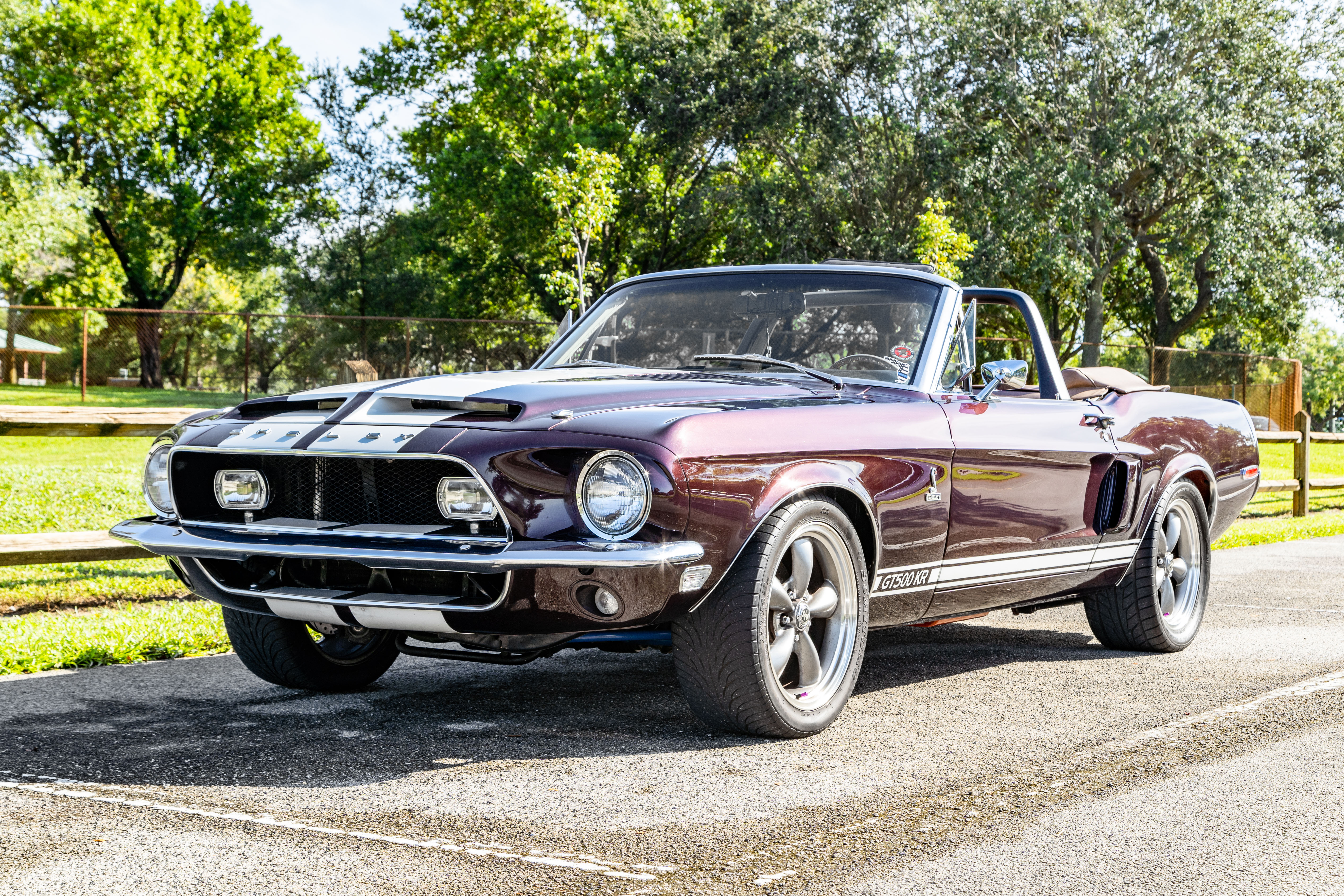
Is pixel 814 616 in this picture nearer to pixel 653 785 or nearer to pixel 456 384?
pixel 653 785

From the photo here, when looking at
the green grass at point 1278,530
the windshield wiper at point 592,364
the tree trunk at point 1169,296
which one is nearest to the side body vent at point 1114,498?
the windshield wiper at point 592,364

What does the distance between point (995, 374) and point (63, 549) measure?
16.1 feet

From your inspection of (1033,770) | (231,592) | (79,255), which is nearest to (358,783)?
(231,592)

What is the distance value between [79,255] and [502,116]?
15.8 m

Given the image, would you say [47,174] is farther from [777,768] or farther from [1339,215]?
[777,768]

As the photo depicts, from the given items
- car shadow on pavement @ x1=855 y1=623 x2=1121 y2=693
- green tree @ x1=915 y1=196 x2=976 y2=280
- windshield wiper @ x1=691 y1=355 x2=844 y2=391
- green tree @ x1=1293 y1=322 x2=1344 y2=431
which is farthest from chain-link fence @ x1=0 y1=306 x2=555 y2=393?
green tree @ x1=1293 y1=322 x2=1344 y2=431

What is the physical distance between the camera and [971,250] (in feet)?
103

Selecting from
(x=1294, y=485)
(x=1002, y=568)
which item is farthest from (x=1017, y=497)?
(x=1294, y=485)

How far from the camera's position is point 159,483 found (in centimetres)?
471

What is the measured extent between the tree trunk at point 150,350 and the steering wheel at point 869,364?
59.6ft

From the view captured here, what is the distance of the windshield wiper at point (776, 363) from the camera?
16.4 ft

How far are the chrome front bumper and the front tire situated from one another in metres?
0.27

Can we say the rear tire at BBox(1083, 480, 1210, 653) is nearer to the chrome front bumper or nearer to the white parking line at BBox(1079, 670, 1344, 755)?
the white parking line at BBox(1079, 670, 1344, 755)

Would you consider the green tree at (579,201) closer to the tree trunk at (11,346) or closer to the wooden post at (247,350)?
the wooden post at (247,350)
